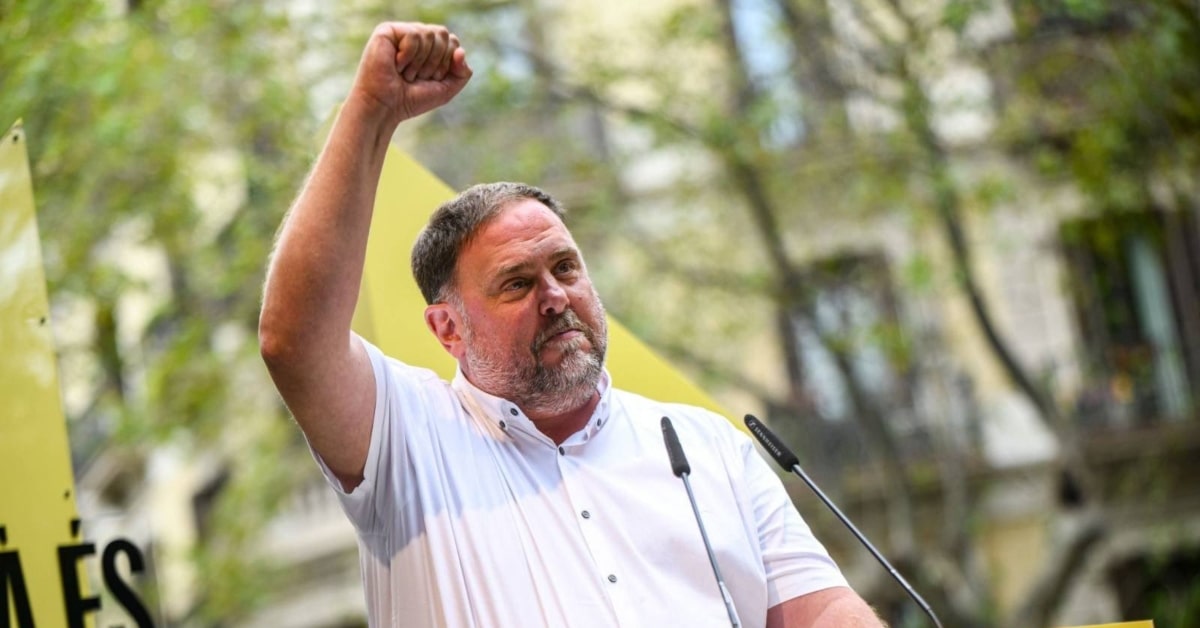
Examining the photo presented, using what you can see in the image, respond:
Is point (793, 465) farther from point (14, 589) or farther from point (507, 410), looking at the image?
point (14, 589)

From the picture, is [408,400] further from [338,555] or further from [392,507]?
[338,555]

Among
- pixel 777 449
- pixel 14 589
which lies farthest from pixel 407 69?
pixel 14 589

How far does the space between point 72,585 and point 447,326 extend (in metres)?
1.17

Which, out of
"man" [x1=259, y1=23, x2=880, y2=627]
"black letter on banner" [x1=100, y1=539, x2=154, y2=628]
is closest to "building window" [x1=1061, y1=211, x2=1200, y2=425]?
"black letter on banner" [x1=100, y1=539, x2=154, y2=628]

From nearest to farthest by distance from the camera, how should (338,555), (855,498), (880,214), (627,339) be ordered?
1. (627,339)
2. (880,214)
3. (855,498)
4. (338,555)

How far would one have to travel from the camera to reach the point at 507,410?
8.83 feet

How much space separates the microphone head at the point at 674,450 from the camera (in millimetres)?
2658

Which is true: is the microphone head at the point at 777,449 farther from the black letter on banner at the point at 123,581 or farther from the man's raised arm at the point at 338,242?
the black letter on banner at the point at 123,581

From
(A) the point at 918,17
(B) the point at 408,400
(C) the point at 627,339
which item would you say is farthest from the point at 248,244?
(B) the point at 408,400

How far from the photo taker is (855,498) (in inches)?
607

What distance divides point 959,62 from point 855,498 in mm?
5496

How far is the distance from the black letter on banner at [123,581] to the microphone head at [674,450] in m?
1.52

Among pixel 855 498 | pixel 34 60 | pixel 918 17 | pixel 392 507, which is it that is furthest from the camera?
pixel 855 498

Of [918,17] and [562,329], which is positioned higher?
[918,17]
